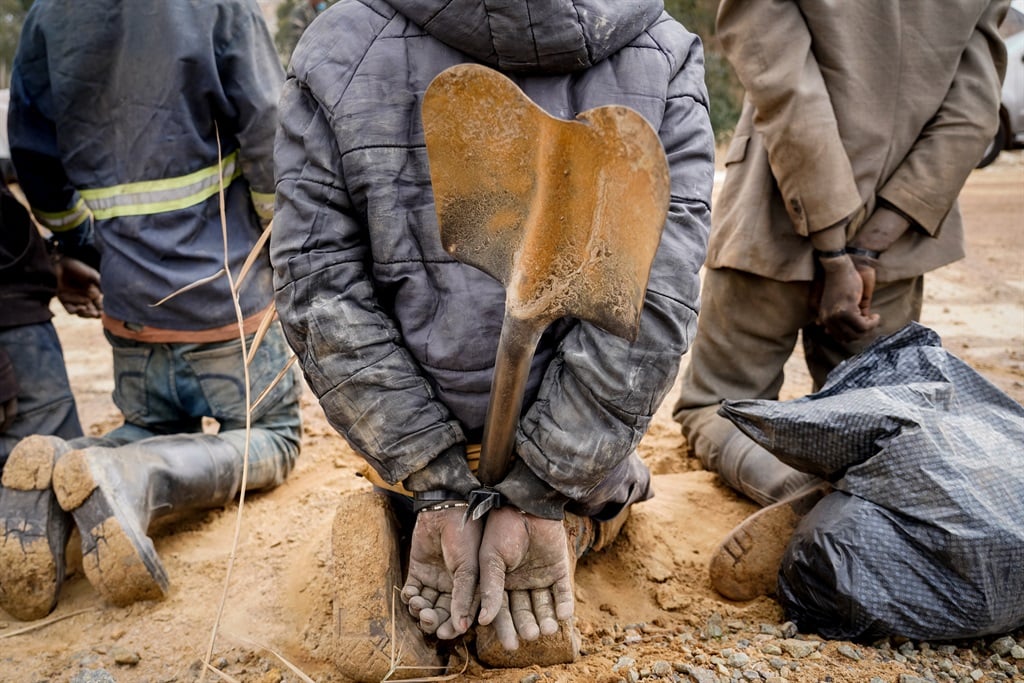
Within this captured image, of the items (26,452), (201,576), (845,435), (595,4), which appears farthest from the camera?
(201,576)

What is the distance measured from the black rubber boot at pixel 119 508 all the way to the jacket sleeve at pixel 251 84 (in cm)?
94

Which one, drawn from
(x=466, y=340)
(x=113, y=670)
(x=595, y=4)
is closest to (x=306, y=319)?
(x=466, y=340)

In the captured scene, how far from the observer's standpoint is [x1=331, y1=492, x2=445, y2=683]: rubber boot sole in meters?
1.84

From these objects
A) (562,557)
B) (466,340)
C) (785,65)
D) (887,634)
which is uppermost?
(785,65)

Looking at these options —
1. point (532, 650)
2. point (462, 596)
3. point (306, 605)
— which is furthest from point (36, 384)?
point (532, 650)

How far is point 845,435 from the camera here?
2.14 meters

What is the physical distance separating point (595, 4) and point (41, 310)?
201 centimetres

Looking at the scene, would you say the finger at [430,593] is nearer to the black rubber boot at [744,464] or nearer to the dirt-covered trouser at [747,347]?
the black rubber boot at [744,464]

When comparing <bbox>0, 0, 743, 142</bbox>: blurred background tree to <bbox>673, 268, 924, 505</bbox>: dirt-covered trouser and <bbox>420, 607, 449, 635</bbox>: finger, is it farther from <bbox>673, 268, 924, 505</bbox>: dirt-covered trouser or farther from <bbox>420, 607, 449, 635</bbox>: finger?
<bbox>420, 607, 449, 635</bbox>: finger

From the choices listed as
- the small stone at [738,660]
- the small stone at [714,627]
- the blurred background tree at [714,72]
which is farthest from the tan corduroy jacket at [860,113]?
the blurred background tree at [714,72]

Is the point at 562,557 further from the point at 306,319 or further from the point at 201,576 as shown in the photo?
the point at 201,576

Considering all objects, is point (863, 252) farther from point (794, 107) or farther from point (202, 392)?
point (202, 392)

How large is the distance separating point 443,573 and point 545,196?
2.81 feet

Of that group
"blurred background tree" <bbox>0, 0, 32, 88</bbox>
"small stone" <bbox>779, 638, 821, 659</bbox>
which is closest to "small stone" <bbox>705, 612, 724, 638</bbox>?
"small stone" <bbox>779, 638, 821, 659</bbox>
